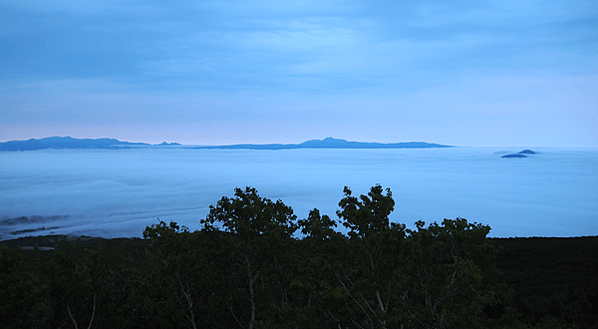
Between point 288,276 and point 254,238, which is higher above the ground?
point 254,238

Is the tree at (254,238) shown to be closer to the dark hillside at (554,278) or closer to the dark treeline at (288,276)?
the dark treeline at (288,276)

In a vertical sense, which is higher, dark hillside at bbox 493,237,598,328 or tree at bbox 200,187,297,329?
tree at bbox 200,187,297,329

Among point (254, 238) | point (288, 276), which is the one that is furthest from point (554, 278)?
point (254, 238)

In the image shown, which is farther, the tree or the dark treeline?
the tree

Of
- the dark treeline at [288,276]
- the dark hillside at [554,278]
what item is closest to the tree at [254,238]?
the dark treeline at [288,276]

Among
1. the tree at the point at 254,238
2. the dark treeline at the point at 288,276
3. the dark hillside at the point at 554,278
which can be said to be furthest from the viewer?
the dark hillside at the point at 554,278

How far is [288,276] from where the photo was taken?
17.1 metres

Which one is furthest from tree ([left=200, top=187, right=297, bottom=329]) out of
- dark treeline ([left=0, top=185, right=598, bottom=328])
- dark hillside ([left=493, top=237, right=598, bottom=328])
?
dark hillside ([left=493, top=237, right=598, bottom=328])

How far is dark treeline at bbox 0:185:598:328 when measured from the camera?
10.7m

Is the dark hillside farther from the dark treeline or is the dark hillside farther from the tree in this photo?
the tree

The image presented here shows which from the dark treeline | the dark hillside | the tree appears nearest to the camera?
the dark treeline

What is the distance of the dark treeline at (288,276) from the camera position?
10.7 metres

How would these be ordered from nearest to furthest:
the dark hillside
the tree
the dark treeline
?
the dark treeline → the tree → the dark hillside

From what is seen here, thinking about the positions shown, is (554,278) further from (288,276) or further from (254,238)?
(254,238)
